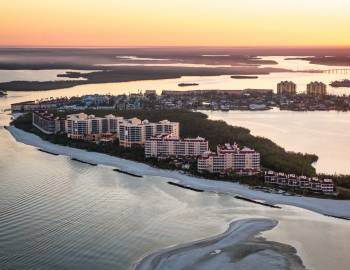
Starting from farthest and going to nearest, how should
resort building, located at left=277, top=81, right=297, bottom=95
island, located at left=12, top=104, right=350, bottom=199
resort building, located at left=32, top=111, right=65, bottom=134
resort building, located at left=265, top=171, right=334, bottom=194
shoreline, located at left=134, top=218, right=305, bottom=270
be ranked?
resort building, located at left=277, top=81, right=297, bottom=95
resort building, located at left=32, top=111, right=65, bottom=134
island, located at left=12, top=104, right=350, bottom=199
resort building, located at left=265, top=171, right=334, bottom=194
shoreline, located at left=134, top=218, right=305, bottom=270

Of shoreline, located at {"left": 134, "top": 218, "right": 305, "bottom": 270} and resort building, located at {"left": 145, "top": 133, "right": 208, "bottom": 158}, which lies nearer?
shoreline, located at {"left": 134, "top": 218, "right": 305, "bottom": 270}

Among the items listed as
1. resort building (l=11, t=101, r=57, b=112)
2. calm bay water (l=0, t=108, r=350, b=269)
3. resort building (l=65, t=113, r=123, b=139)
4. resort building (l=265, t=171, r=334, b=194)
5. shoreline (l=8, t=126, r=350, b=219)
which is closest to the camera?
calm bay water (l=0, t=108, r=350, b=269)

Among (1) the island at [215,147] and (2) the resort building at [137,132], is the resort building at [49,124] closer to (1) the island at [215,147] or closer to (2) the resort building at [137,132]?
(1) the island at [215,147]

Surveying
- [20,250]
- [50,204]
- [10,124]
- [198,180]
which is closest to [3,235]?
[20,250]

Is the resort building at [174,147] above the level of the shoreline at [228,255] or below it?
above

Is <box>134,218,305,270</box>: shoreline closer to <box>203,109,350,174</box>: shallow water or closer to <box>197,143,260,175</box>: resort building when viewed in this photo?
<box>197,143,260,175</box>: resort building

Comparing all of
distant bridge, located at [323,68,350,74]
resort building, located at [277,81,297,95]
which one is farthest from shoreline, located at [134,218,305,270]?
distant bridge, located at [323,68,350,74]

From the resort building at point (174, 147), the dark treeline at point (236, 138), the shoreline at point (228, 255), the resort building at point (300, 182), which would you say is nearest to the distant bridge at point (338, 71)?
the dark treeline at point (236, 138)
